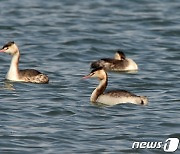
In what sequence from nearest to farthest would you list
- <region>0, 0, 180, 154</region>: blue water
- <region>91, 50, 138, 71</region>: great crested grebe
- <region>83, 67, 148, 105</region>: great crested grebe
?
1. <region>0, 0, 180, 154</region>: blue water
2. <region>83, 67, 148, 105</region>: great crested grebe
3. <region>91, 50, 138, 71</region>: great crested grebe

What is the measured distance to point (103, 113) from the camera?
18.5 metres

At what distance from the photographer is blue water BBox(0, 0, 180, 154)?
1648 centimetres

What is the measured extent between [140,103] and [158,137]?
259cm

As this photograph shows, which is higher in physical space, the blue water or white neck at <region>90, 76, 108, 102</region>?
white neck at <region>90, 76, 108, 102</region>

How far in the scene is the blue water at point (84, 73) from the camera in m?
16.5

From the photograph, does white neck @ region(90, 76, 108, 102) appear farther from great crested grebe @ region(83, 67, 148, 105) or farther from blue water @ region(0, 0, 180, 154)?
blue water @ region(0, 0, 180, 154)

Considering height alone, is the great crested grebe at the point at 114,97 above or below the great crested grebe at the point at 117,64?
above

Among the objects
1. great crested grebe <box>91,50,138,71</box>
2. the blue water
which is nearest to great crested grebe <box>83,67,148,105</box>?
the blue water

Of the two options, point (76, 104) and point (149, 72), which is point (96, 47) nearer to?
point (149, 72)

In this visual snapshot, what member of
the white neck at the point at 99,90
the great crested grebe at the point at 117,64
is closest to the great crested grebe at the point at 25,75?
the white neck at the point at 99,90

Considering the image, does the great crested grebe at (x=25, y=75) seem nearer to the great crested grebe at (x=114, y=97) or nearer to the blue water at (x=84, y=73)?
the blue water at (x=84, y=73)

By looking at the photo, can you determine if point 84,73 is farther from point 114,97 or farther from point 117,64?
point 114,97

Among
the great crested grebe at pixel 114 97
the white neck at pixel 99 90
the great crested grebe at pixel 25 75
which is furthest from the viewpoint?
the great crested grebe at pixel 25 75

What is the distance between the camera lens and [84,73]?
23188mm
